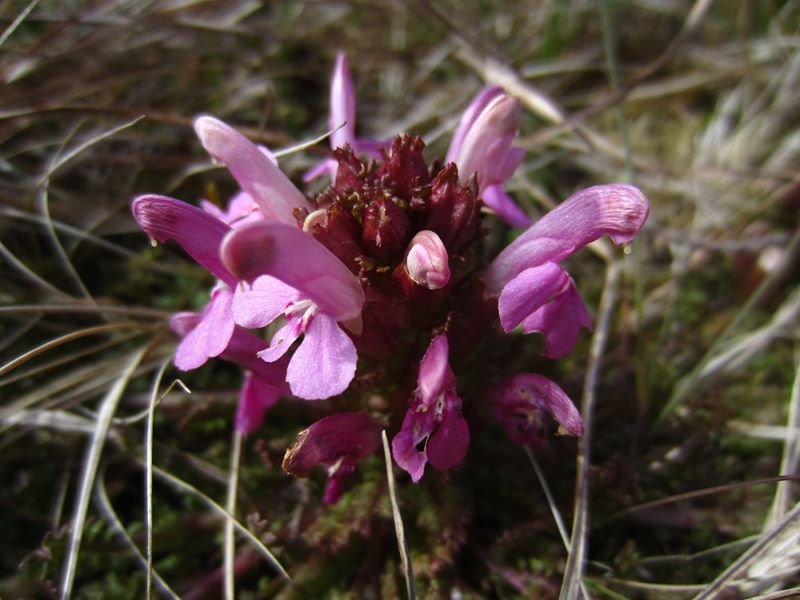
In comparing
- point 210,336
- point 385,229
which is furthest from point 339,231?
point 210,336

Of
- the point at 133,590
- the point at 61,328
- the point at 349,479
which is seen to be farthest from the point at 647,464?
the point at 61,328

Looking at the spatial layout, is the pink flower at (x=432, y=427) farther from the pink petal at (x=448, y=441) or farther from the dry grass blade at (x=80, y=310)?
the dry grass blade at (x=80, y=310)

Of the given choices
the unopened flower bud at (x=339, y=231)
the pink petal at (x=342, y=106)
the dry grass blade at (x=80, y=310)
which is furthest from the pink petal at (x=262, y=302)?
the dry grass blade at (x=80, y=310)

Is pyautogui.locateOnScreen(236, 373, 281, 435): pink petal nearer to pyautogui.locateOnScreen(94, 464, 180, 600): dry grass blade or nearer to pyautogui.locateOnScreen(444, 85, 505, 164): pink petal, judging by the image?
pyautogui.locateOnScreen(94, 464, 180, 600): dry grass blade

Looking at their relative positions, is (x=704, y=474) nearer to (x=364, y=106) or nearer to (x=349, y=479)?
(x=349, y=479)

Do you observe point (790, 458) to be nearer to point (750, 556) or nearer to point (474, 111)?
point (750, 556)
